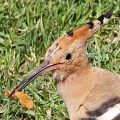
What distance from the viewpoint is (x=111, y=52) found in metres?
4.32

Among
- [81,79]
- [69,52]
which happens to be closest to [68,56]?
[69,52]

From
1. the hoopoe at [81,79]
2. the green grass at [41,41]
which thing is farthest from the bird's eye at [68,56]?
the green grass at [41,41]

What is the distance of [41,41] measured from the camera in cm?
439

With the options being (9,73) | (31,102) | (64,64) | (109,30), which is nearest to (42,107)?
(31,102)

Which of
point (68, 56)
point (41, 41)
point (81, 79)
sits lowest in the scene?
point (41, 41)

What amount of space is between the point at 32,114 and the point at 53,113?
153mm

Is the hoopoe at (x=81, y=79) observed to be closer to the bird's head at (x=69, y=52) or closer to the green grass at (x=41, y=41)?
the bird's head at (x=69, y=52)

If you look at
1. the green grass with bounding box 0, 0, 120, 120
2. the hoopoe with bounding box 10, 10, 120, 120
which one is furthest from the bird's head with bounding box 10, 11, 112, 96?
the green grass with bounding box 0, 0, 120, 120

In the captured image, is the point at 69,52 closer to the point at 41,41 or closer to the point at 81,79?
the point at 81,79

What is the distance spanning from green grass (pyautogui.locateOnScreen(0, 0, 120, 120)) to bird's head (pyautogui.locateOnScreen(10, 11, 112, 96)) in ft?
1.88

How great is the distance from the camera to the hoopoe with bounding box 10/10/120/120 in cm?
332

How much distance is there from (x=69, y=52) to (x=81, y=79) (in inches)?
8.3

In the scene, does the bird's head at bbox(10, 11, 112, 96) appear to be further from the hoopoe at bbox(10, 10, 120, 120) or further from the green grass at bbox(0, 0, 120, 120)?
the green grass at bbox(0, 0, 120, 120)

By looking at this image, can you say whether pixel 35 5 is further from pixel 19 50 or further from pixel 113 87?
pixel 113 87
